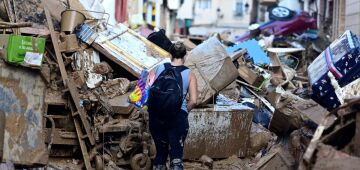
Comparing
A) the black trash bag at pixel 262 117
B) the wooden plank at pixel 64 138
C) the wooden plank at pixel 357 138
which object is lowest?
the black trash bag at pixel 262 117

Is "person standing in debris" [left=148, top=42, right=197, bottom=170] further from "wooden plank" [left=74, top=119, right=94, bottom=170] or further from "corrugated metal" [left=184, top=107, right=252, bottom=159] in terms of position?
"corrugated metal" [left=184, top=107, right=252, bottom=159]

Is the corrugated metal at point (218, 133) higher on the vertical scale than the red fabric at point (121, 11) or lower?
lower

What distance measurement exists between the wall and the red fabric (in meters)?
38.9

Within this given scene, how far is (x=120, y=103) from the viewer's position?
8.03 m

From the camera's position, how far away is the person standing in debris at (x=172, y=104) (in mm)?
6320

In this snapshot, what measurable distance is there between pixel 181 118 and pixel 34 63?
1.61 metres

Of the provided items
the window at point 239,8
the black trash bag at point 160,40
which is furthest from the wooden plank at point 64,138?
the window at point 239,8

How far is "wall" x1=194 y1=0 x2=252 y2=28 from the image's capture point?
58.3 meters

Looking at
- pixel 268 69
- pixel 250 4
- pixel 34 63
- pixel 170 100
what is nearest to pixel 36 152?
pixel 34 63

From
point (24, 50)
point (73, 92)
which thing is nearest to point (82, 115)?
point (73, 92)

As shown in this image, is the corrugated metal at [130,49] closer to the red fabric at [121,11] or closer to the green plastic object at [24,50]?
the green plastic object at [24,50]

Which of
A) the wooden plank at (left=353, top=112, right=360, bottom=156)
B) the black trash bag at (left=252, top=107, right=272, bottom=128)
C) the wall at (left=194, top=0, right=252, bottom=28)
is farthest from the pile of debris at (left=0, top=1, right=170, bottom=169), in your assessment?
the wall at (left=194, top=0, right=252, bottom=28)

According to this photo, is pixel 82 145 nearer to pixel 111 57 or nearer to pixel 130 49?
pixel 111 57

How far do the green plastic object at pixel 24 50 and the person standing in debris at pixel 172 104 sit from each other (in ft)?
4.07
